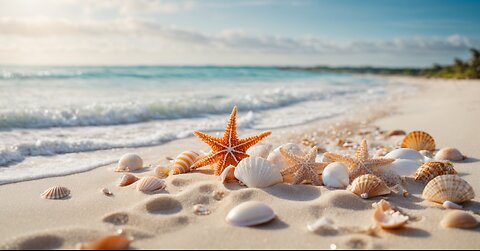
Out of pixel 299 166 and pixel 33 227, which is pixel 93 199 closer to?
pixel 33 227

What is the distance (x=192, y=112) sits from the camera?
34.0ft

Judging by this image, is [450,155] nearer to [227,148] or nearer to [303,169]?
[303,169]

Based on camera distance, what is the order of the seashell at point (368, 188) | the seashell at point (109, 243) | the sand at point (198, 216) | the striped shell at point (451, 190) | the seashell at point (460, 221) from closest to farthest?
the seashell at point (109, 243), the sand at point (198, 216), the seashell at point (460, 221), the striped shell at point (451, 190), the seashell at point (368, 188)

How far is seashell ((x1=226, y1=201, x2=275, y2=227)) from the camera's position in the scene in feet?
9.34

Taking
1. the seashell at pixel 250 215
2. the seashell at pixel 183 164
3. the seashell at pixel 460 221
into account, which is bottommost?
the seashell at pixel 460 221

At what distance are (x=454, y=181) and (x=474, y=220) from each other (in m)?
0.51

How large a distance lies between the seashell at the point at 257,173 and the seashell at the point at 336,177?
1.46ft

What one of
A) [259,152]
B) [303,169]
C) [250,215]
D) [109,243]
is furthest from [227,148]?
[109,243]

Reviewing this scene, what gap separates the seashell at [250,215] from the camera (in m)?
2.85

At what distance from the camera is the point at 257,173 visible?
3561mm

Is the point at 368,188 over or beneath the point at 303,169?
beneath

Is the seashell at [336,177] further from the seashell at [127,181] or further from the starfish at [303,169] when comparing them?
the seashell at [127,181]

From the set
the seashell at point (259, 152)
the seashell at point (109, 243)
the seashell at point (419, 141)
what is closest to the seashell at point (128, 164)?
the seashell at point (259, 152)

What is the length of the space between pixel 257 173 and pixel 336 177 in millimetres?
714
